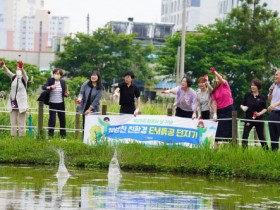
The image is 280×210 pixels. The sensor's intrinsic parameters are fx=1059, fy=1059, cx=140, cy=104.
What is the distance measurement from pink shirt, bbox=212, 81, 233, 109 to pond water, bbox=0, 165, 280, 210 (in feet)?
10.00

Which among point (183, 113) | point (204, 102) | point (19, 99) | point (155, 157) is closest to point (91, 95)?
point (19, 99)

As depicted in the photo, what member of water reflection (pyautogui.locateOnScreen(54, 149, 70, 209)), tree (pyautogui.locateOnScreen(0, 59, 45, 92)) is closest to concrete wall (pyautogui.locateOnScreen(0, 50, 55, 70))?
tree (pyautogui.locateOnScreen(0, 59, 45, 92))

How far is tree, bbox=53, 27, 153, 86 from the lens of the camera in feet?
292

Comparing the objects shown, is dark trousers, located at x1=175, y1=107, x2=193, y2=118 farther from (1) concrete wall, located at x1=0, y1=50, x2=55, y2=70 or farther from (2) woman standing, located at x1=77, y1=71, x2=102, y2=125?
(1) concrete wall, located at x1=0, y1=50, x2=55, y2=70

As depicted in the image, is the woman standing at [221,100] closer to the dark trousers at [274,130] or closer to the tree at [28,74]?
the dark trousers at [274,130]

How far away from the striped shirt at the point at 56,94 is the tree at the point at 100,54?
210 ft

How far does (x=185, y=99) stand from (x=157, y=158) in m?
2.44

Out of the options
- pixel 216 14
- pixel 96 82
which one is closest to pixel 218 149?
pixel 96 82

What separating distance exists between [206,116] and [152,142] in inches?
59.9

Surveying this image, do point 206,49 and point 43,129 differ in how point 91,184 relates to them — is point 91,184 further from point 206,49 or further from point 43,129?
point 206,49

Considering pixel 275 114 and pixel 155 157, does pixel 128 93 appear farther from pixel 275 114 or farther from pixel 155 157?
pixel 275 114

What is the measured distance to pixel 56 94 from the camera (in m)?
23.3

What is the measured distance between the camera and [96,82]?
74.3 feet

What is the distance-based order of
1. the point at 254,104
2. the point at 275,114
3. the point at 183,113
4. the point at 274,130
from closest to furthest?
the point at 274,130 → the point at 275,114 → the point at 254,104 → the point at 183,113
